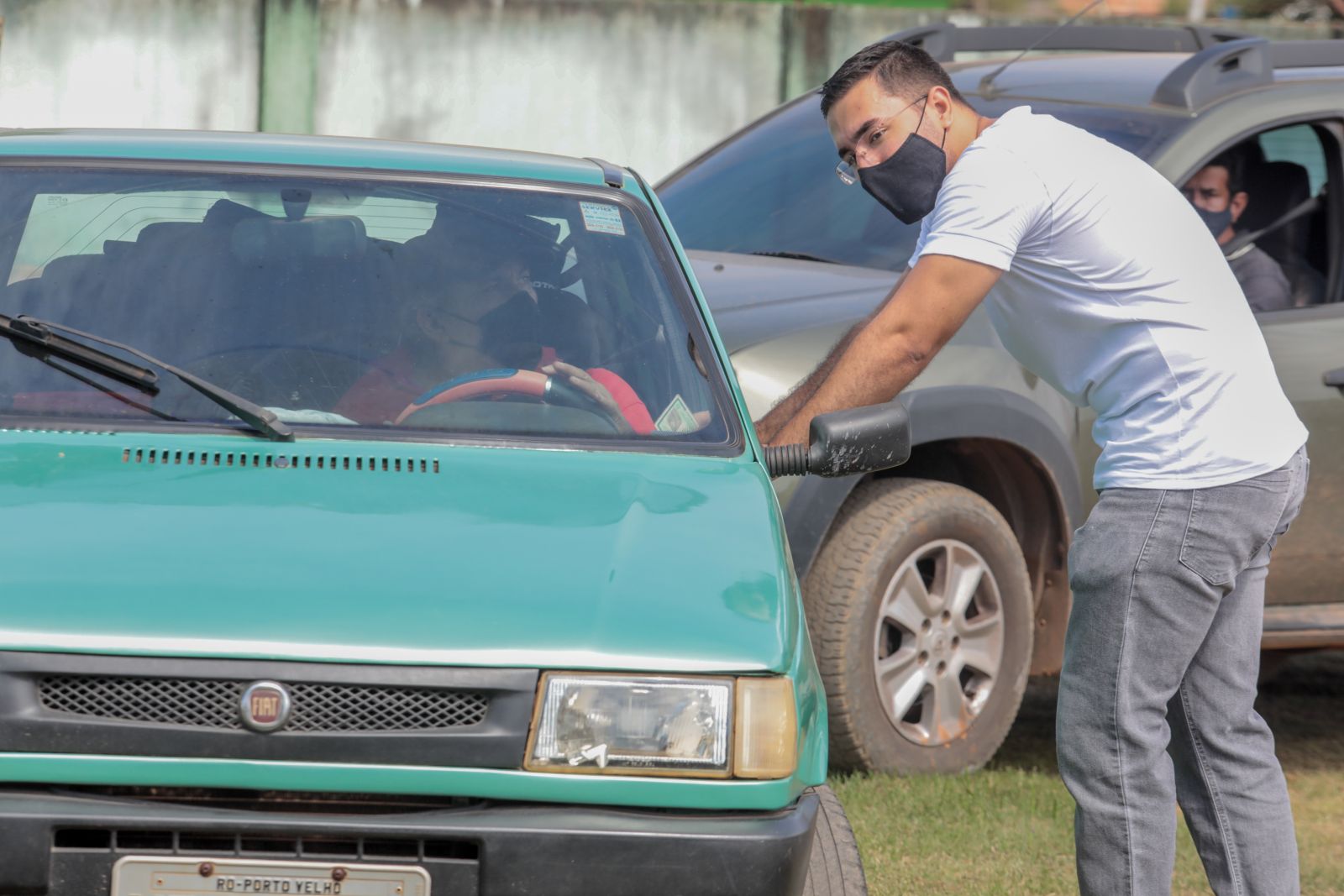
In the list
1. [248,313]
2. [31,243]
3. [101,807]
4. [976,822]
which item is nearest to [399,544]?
[101,807]

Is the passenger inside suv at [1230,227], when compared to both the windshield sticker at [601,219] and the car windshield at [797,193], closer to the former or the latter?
the car windshield at [797,193]

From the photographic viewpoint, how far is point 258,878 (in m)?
2.63

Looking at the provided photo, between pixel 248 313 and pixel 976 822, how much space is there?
2.35 metres

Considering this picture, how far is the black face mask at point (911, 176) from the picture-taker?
11.6ft

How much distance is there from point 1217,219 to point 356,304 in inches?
120

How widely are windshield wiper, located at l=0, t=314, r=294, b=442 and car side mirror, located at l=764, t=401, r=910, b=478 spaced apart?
97 centimetres

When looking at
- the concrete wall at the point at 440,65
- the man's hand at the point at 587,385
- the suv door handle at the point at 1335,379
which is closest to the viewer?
the man's hand at the point at 587,385

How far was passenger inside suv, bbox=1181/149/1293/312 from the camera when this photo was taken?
18.4 ft

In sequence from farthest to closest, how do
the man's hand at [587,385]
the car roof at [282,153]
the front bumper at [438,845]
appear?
the car roof at [282,153], the man's hand at [587,385], the front bumper at [438,845]

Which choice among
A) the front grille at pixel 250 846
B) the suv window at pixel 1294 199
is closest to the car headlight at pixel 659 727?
the front grille at pixel 250 846

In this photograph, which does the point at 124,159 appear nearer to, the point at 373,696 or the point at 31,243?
the point at 31,243

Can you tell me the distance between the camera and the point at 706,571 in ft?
9.81

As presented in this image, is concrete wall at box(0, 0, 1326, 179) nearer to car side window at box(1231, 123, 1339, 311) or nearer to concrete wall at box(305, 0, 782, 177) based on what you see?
concrete wall at box(305, 0, 782, 177)

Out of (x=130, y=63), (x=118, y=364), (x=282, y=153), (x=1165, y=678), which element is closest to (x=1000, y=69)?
(x=282, y=153)
